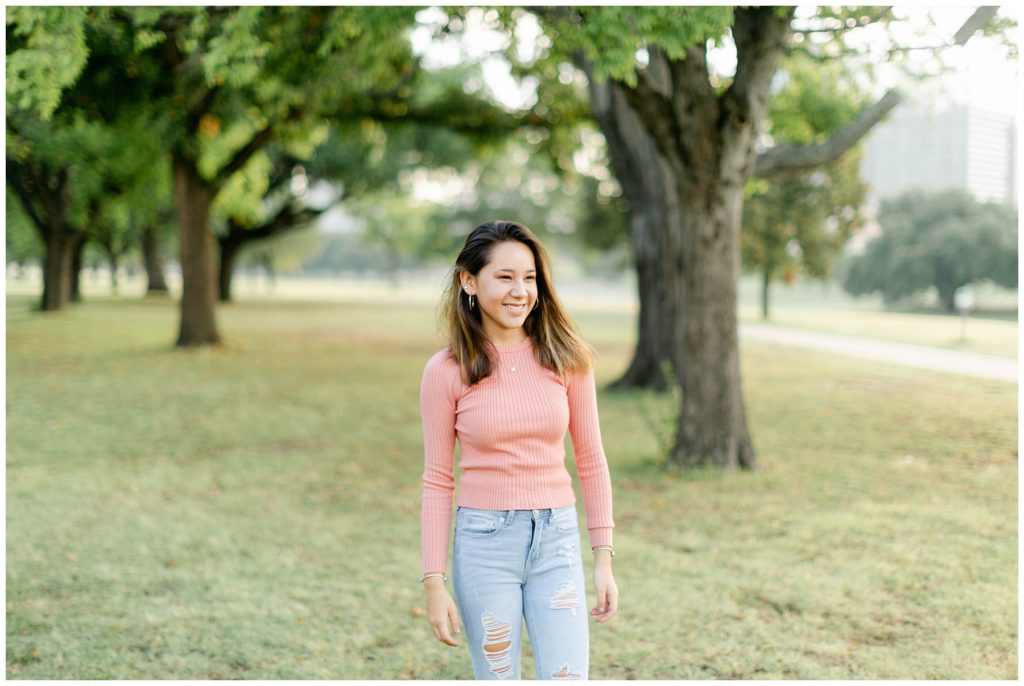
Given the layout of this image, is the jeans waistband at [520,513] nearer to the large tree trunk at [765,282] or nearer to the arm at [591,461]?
the arm at [591,461]

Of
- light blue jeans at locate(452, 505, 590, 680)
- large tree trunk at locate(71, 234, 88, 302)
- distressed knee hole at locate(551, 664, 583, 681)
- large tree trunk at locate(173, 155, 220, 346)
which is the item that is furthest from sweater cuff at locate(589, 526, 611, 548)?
large tree trunk at locate(71, 234, 88, 302)

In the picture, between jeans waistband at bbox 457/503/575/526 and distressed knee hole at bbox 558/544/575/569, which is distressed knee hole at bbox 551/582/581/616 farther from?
jeans waistband at bbox 457/503/575/526

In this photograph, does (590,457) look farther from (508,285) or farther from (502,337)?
(508,285)

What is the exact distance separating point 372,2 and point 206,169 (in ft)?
42.2

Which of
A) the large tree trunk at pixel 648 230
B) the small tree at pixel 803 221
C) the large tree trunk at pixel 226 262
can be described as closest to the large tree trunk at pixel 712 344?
the large tree trunk at pixel 648 230

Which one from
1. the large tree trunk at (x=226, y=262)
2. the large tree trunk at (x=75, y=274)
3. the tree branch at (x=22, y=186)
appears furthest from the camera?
the large tree trunk at (x=226, y=262)

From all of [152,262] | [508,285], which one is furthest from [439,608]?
[152,262]

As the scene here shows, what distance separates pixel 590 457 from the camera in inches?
101

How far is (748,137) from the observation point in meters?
7.45

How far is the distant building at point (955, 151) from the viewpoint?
40.0ft

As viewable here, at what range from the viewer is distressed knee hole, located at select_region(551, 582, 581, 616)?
7.90 feet

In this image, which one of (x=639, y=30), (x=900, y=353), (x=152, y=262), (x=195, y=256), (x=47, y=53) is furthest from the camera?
(x=152, y=262)

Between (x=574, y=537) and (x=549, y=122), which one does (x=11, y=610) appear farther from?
(x=549, y=122)

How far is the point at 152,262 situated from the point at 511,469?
45940 mm
